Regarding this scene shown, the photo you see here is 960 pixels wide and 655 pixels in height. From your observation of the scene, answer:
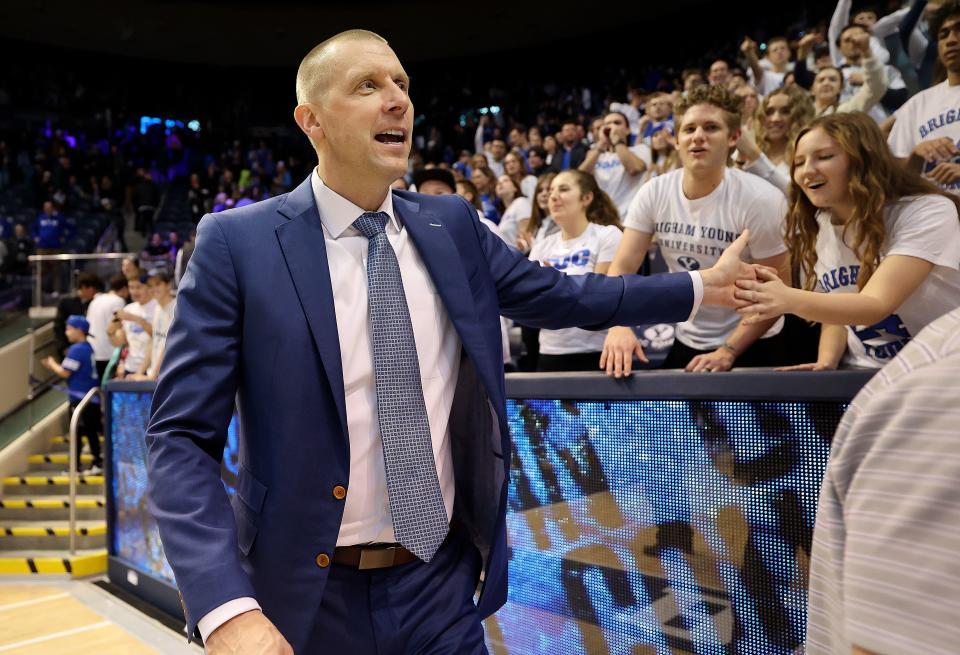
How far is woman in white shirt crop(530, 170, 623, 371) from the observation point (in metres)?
3.84

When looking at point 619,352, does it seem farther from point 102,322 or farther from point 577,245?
point 102,322

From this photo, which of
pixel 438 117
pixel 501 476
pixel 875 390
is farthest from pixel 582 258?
pixel 438 117

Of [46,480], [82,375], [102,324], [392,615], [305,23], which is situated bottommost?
[46,480]

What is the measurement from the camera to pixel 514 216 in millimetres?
6789

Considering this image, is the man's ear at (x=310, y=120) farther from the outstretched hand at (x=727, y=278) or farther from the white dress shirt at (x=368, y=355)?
the outstretched hand at (x=727, y=278)

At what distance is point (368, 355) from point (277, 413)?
0.65 feet

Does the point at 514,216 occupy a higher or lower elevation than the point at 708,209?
higher

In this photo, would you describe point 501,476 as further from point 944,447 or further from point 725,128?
point 725,128

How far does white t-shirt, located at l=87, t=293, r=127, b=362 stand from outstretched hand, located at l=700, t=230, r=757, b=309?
294 inches

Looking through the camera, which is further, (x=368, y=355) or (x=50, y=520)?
(x=50, y=520)

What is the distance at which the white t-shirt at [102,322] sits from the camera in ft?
27.0

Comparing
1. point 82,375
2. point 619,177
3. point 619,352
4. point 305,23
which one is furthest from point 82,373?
point 305,23

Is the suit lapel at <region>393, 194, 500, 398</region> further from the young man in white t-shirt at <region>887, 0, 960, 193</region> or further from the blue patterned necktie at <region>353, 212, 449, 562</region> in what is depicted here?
the young man in white t-shirt at <region>887, 0, 960, 193</region>

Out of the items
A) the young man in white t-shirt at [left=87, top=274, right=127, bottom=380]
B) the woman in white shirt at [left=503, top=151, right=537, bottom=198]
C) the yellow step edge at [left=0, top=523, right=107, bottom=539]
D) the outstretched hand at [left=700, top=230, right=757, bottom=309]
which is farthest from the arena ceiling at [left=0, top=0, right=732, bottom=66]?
the outstretched hand at [left=700, top=230, right=757, bottom=309]
